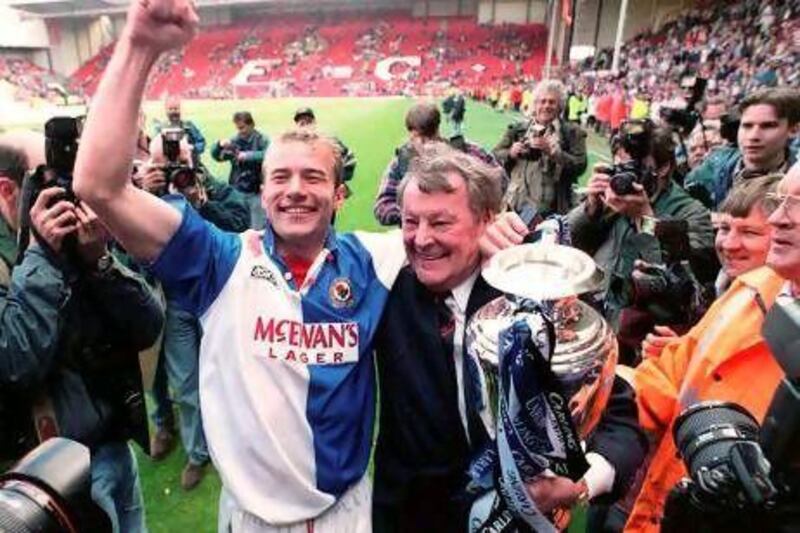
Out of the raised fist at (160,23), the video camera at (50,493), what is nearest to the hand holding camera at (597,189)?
the raised fist at (160,23)

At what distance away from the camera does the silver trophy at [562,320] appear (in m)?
1.06

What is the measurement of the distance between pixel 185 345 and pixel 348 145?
453 inches

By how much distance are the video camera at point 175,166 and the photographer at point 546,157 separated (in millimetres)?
2314

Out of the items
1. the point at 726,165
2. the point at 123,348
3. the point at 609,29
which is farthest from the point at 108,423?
the point at 609,29

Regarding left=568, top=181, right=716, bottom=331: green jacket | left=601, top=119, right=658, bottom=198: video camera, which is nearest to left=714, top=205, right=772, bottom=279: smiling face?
left=568, top=181, right=716, bottom=331: green jacket

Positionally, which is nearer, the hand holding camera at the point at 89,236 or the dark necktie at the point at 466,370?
the dark necktie at the point at 466,370

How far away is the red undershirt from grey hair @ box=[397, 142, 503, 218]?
0.34 m

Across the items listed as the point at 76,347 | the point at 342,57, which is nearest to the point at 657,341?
the point at 76,347

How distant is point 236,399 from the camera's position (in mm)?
1658

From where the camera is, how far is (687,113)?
15.5 ft

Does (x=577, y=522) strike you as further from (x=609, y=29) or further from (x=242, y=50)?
(x=242, y=50)

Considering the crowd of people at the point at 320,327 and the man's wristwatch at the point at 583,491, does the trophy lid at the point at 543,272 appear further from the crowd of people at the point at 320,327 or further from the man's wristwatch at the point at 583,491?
the man's wristwatch at the point at 583,491

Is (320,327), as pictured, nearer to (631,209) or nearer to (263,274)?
(263,274)

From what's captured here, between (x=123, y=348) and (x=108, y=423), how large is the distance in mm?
234
